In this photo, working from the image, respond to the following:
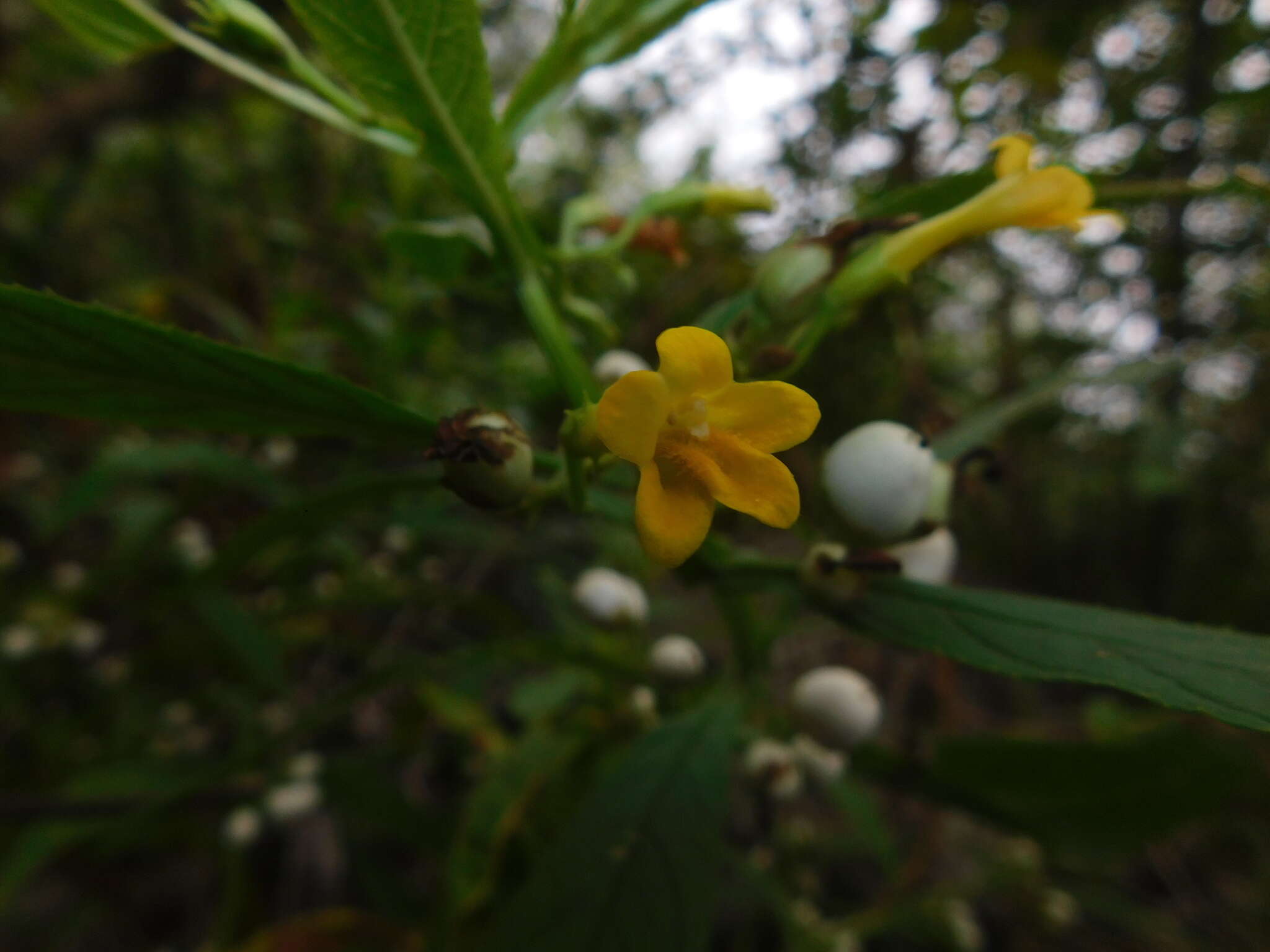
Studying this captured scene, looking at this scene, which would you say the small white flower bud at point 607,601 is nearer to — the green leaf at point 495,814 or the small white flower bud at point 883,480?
the green leaf at point 495,814

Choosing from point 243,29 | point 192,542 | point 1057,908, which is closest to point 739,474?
point 243,29

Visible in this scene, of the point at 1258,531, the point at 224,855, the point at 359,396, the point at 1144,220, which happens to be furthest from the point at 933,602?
the point at 1258,531

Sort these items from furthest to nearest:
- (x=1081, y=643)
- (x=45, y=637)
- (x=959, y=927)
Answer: (x=45, y=637) → (x=959, y=927) → (x=1081, y=643)

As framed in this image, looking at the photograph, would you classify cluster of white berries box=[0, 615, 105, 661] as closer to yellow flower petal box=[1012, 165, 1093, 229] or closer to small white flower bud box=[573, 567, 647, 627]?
small white flower bud box=[573, 567, 647, 627]

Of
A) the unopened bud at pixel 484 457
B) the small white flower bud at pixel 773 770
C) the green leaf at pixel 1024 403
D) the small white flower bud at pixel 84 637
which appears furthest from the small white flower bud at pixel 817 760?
the small white flower bud at pixel 84 637

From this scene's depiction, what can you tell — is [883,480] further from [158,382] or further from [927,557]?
[158,382]

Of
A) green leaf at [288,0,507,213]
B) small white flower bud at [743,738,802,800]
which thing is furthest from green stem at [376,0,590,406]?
small white flower bud at [743,738,802,800]
